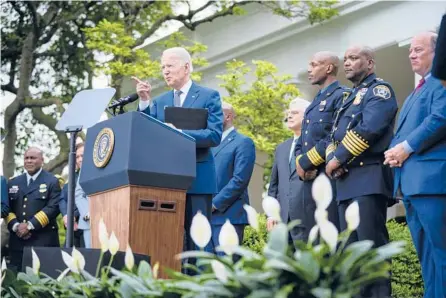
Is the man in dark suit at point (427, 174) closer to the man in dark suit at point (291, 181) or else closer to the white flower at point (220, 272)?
the man in dark suit at point (291, 181)

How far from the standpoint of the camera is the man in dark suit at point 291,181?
23.3 feet

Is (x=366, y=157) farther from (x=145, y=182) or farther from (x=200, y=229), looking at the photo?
(x=200, y=229)

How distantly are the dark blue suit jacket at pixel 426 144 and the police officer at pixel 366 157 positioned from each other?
1.05 feet

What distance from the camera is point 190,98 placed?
246 inches

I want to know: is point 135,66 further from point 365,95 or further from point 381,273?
point 381,273

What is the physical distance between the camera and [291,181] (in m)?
7.43

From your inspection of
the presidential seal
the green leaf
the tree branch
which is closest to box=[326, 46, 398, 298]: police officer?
the presidential seal

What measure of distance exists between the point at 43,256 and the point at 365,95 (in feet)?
8.09

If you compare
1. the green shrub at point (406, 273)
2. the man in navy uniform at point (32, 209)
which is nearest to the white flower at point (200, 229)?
the green shrub at point (406, 273)

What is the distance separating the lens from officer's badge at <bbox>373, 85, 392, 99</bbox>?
6.08m

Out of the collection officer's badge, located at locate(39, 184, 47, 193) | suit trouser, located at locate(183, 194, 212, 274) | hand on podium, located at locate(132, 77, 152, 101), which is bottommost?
suit trouser, located at locate(183, 194, 212, 274)

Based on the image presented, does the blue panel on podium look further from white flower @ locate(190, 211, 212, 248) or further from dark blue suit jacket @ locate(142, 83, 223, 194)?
white flower @ locate(190, 211, 212, 248)

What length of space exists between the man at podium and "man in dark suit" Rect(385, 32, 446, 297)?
3.69ft

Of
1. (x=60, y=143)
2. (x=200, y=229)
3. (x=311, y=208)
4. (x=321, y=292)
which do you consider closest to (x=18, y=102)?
(x=60, y=143)
